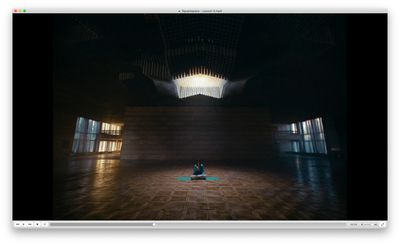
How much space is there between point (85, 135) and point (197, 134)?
16.3 metres

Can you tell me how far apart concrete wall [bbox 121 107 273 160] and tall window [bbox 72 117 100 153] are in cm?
1240

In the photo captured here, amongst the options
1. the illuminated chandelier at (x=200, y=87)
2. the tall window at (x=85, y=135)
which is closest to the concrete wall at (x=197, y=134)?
the illuminated chandelier at (x=200, y=87)

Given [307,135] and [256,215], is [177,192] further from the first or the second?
[307,135]

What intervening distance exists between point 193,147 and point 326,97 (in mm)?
8539

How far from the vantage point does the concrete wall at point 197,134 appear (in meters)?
15.5

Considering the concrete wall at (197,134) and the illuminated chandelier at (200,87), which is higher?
the illuminated chandelier at (200,87)

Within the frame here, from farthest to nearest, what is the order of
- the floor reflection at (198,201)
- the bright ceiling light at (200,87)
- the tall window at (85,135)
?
the tall window at (85,135)
the bright ceiling light at (200,87)
the floor reflection at (198,201)

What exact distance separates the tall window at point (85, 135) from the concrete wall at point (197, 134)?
12.4m

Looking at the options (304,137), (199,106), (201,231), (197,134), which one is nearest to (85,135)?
Answer: (197,134)

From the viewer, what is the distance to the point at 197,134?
15742 millimetres

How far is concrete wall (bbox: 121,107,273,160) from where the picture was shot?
15.5 metres

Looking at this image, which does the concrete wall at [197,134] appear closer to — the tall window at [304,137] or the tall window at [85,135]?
the tall window at [304,137]

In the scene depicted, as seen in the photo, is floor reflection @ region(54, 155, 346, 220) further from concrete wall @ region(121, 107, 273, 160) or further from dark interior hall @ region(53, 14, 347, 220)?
concrete wall @ region(121, 107, 273, 160)

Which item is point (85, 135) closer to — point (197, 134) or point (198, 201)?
point (197, 134)
